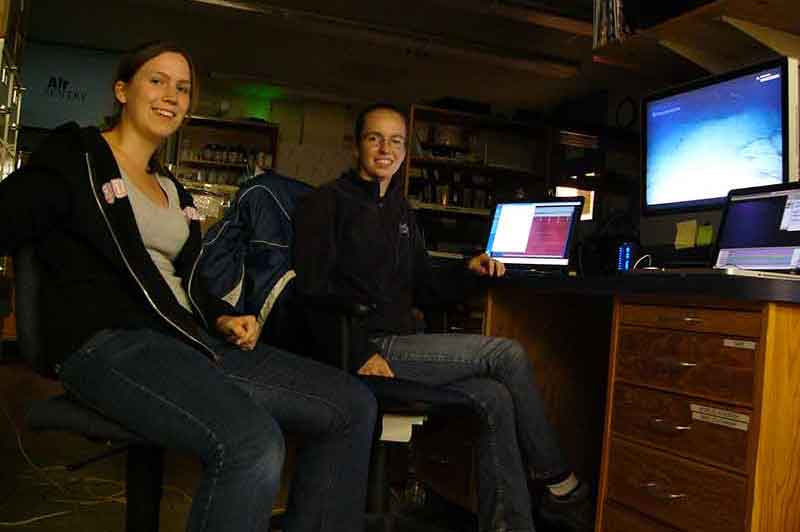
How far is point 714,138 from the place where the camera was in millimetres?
1889

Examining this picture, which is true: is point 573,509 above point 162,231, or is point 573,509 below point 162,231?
below

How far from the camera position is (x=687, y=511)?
1374 millimetres

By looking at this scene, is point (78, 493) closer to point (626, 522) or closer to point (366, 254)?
point (366, 254)

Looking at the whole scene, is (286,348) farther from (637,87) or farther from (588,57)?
(637,87)

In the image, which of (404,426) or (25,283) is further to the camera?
(404,426)

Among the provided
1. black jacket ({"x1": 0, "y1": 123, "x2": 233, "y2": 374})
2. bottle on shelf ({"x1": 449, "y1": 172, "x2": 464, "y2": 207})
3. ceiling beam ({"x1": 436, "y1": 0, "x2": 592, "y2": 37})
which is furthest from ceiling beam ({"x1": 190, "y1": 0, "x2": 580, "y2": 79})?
black jacket ({"x1": 0, "y1": 123, "x2": 233, "y2": 374})

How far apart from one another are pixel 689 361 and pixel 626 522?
382mm

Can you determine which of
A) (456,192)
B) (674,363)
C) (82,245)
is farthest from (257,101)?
(674,363)

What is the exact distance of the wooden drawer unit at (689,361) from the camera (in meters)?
1.29

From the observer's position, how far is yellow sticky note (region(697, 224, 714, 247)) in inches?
74.0

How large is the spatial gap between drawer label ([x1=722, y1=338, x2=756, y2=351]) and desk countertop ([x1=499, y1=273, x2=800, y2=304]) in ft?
0.25

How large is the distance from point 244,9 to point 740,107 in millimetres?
4058

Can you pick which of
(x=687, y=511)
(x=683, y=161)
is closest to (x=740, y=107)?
(x=683, y=161)

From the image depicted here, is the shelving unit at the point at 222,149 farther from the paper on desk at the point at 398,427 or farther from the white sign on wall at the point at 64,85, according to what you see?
the paper on desk at the point at 398,427
